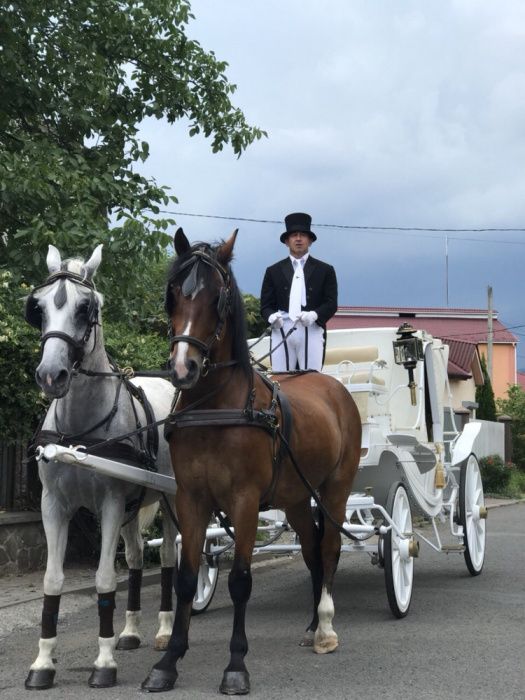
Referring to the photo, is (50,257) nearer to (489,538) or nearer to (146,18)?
(146,18)

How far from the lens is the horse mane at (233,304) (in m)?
5.15

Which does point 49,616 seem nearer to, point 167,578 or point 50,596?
point 50,596

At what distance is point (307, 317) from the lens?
22.9 ft

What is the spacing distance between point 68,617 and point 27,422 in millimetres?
1997

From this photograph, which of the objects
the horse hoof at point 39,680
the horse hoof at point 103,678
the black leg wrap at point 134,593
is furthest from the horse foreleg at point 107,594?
the black leg wrap at point 134,593

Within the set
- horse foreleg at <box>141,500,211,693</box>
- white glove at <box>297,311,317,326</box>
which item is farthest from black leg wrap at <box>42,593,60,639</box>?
white glove at <box>297,311,317,326</box>

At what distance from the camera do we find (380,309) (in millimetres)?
45844

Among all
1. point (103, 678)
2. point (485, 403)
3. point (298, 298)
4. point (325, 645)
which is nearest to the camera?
point (103, 678)

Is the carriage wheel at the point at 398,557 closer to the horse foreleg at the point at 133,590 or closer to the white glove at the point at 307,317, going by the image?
the white glove at the point at 307,317

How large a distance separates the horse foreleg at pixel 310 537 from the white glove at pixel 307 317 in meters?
1.38

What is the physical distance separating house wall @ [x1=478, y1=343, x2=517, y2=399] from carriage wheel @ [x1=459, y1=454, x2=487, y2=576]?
132 ft

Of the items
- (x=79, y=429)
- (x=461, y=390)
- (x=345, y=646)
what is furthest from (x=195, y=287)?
(x=461, y=390)

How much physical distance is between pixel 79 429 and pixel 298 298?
2.40 metres

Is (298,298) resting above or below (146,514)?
above
